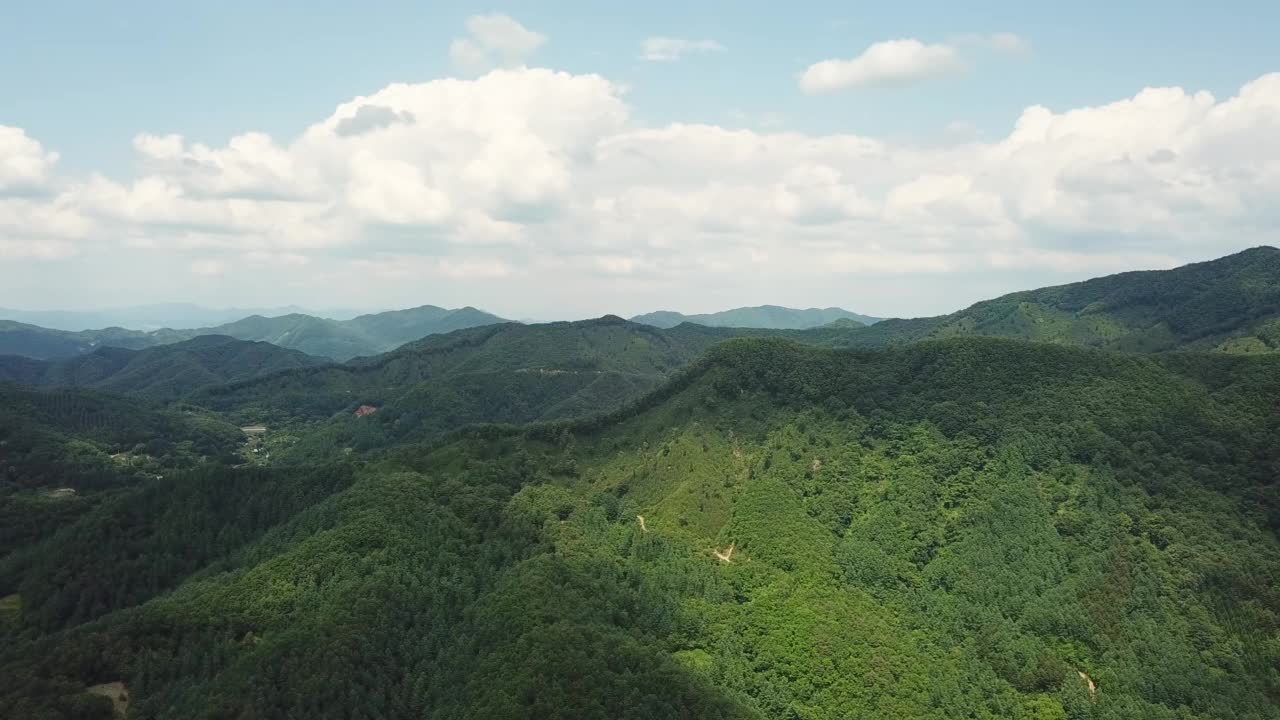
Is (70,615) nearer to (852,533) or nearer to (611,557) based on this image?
(611,557)

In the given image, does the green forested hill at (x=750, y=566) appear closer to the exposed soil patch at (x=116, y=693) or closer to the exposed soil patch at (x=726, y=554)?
the exposed soil patch at (x=726, y=554)

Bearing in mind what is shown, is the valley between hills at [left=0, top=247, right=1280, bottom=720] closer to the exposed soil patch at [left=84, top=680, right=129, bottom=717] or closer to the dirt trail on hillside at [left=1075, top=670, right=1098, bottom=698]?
the exposed soil patch at [left=84, top=680, right=129, bottom=717]

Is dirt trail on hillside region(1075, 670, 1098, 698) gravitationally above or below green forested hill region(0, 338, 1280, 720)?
below

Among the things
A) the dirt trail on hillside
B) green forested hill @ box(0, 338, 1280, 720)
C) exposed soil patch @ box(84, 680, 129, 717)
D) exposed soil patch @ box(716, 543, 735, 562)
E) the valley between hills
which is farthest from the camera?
exposed soil patch @ box(716, 543, 735, 562)

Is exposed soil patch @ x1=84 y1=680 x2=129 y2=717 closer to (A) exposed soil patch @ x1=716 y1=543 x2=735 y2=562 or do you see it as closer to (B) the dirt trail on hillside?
(A) exposed soil patch @ x1=716 y1=543 x2=735 y2=562

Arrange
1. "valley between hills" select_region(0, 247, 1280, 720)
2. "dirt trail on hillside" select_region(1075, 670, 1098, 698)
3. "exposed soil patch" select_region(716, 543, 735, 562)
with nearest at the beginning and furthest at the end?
"valley between hills" select_region(0, 247, 1280, 720) → "dirt trail on hillside" select_region(1075, 670, 1098, 698) → "exposed soil patch" select_region(716, 543, 735, 562)

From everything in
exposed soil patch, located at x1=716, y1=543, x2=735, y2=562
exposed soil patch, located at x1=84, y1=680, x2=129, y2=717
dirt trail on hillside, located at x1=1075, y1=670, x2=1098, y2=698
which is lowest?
dirt trail on hillside, located at x1=1075, y1=670, x2=1098, y2=698

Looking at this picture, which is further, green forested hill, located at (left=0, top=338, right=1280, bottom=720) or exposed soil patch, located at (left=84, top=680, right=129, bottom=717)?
green forested hill, located at (left=0, top=338, right=1280, bottom=720)

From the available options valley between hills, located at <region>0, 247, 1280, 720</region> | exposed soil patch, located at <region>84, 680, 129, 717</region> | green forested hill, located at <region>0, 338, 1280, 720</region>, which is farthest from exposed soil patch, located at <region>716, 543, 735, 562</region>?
exposed soil patch, located at <region>84, 680, 129, 717</region>
